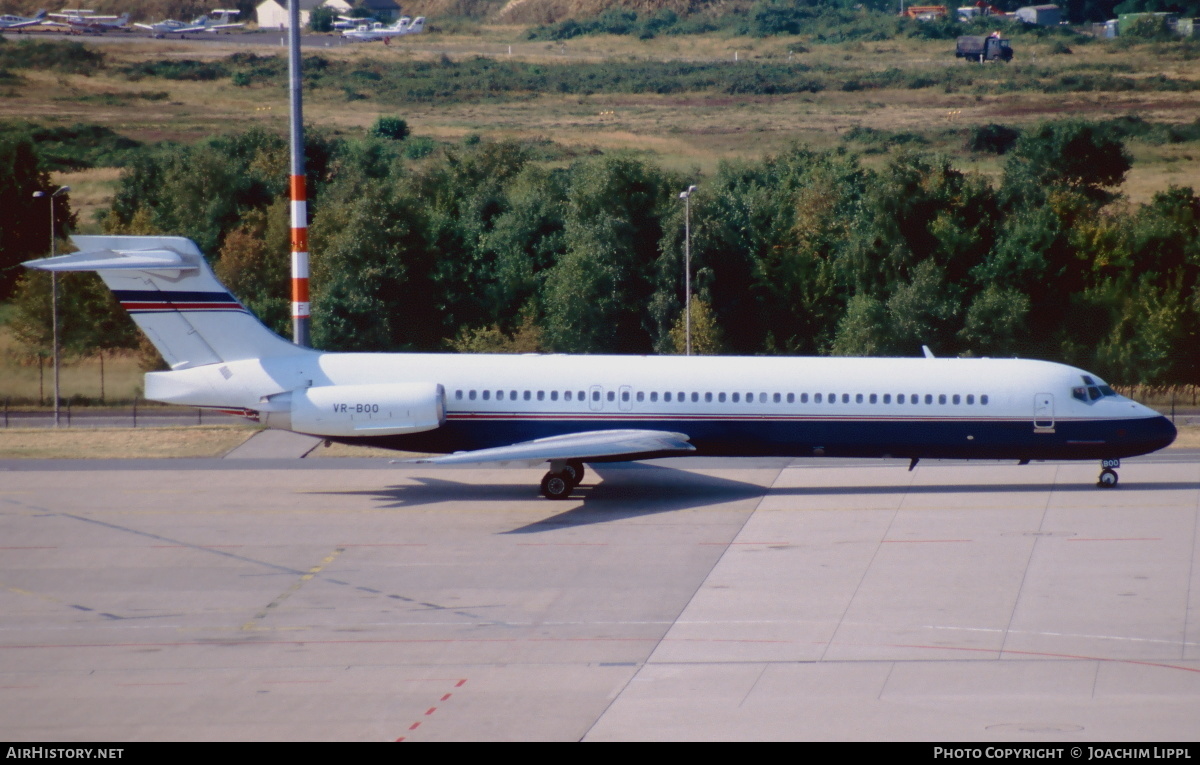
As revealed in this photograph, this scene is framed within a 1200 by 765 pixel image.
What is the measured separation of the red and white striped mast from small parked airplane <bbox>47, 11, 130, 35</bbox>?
10883cm

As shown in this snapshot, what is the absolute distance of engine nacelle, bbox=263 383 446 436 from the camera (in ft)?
103

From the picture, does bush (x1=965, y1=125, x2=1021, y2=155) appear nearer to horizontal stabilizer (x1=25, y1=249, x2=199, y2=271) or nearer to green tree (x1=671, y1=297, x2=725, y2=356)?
green tree (x1=671, y1=297, x2=725, y2=356)

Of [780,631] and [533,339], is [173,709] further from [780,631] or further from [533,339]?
[533,339]

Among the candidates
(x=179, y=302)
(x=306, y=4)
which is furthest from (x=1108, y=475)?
(x=306, y=4)

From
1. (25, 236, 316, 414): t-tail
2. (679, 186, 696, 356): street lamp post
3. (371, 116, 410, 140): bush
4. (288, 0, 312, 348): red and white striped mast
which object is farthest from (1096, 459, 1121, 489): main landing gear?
(371, 116, 410, 140): bush

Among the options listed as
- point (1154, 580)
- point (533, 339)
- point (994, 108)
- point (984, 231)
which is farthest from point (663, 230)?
point (994, 108)

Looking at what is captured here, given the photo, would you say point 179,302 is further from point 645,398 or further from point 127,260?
point 645,398

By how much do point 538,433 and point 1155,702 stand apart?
17.5 meters

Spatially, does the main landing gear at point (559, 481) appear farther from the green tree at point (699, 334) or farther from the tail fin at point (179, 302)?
the green tree at point (699, 334)

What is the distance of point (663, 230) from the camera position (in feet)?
198

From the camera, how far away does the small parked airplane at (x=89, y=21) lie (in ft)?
454

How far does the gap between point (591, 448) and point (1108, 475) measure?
13.0 meters

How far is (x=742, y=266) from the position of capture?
6062cm
